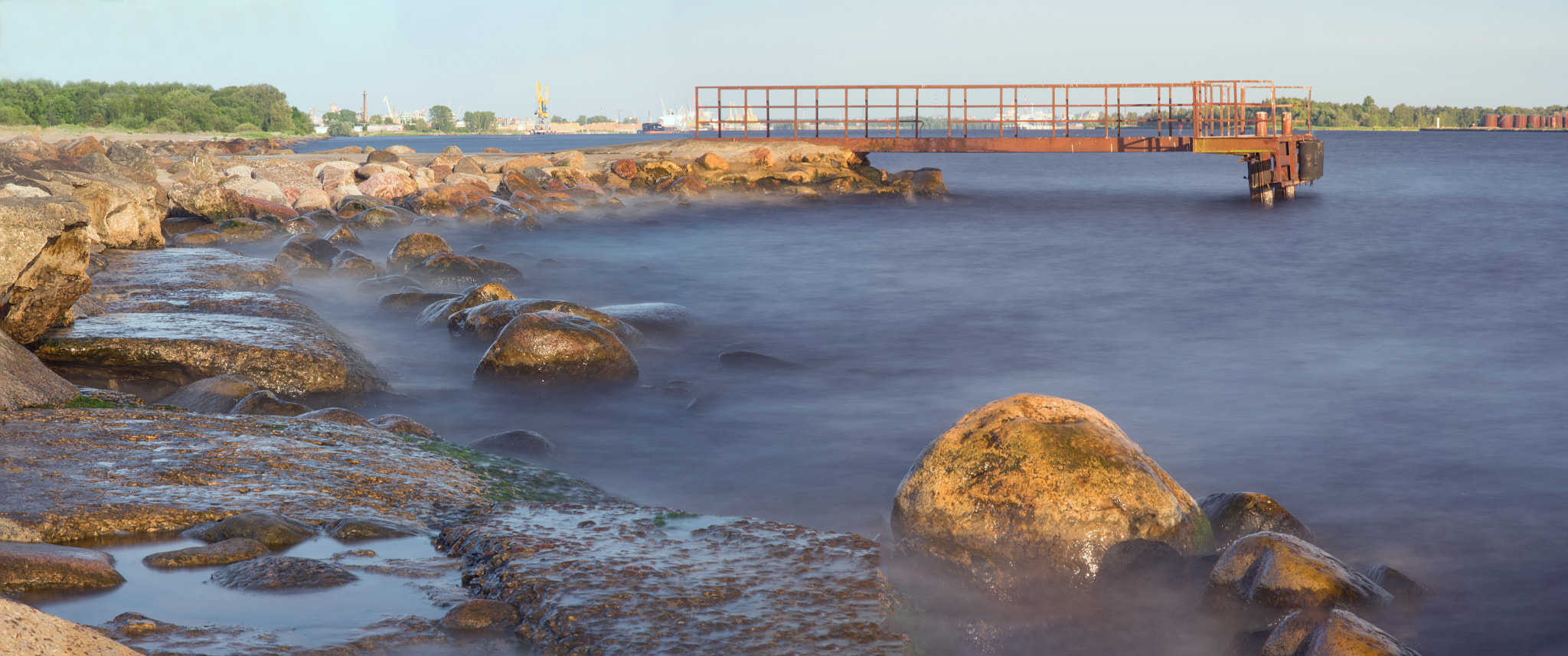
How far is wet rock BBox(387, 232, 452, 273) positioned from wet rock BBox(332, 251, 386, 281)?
0.26 meters

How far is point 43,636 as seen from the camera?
8.04 ft

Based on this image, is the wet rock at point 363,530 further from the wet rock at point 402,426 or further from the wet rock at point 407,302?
the wet rock at point 407,302

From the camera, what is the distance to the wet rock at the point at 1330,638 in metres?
3.50

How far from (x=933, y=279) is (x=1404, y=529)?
12181 mm

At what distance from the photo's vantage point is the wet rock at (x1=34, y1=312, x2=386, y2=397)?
720 centimetres

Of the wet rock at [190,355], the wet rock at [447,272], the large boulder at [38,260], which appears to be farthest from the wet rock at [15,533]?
the wet rock at [447,272]

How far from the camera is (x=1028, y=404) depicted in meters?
5.17

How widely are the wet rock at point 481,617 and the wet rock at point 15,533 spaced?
1.72 meters

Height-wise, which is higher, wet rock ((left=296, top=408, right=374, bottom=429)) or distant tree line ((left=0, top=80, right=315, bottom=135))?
distant tree line ((left=0, top=80, right=315, bottom=135))

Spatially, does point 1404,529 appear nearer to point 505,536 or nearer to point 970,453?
point 970,453

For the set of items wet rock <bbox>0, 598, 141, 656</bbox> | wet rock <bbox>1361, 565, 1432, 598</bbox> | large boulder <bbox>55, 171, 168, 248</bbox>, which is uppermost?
large boulder <bbox>55, 171, 168, 248</bbox>

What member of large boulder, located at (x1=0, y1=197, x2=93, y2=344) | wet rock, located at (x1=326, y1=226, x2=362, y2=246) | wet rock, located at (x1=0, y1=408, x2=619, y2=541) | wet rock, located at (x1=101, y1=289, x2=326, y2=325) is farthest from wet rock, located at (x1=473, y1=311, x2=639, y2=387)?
wet rock, located at (x1=326, y1=226, x2=362, y2=246)

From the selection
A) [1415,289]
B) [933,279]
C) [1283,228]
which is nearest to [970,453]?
[933,279]

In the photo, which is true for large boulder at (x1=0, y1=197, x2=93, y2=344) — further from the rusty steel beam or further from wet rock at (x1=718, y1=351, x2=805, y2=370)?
the rusty steel beam
